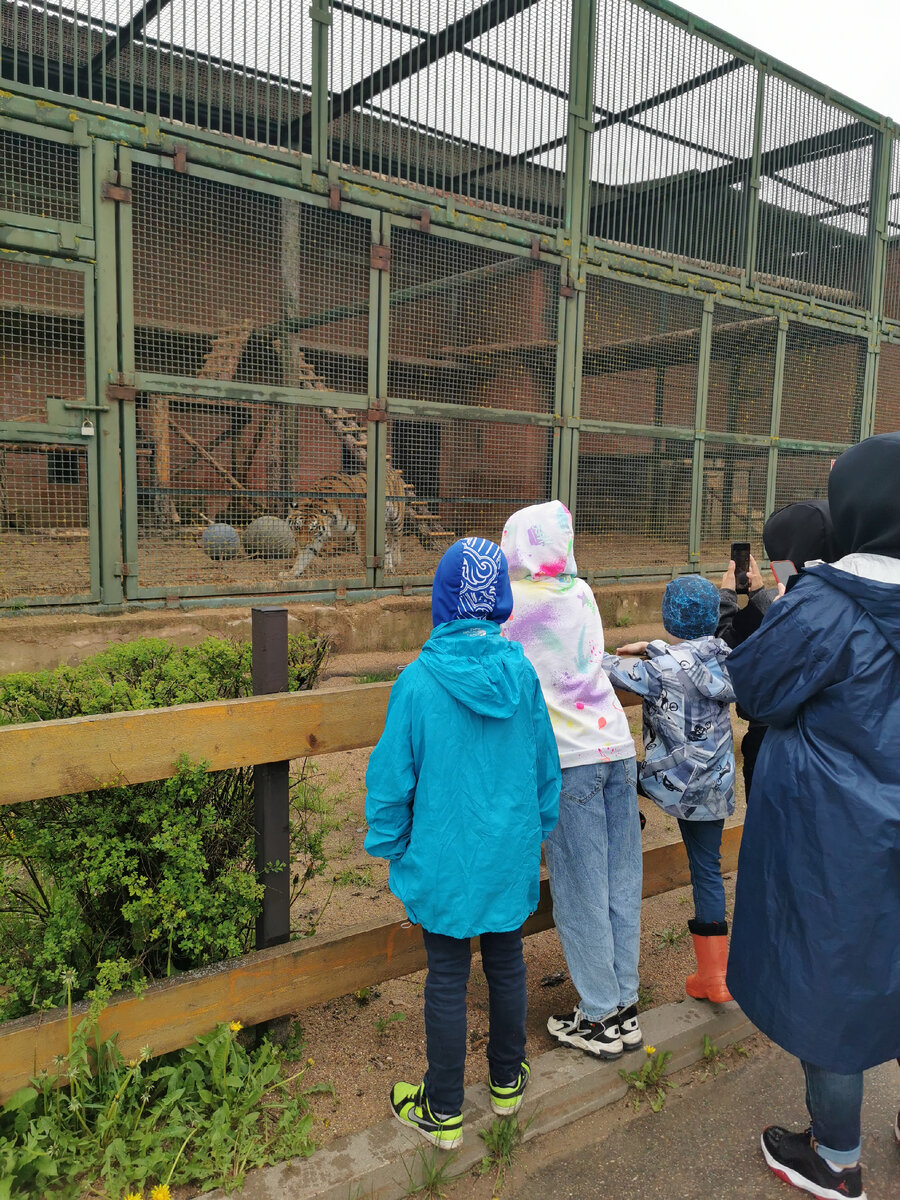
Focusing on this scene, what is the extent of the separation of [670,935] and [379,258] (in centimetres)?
499

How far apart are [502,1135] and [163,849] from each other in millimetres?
1145

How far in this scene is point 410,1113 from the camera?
209 cm

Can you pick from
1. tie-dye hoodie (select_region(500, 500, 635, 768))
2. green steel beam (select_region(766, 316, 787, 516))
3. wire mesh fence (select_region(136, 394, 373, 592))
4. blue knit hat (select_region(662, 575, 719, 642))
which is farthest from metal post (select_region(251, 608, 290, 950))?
green steel beam (select_region(766, 316, 787, 516))

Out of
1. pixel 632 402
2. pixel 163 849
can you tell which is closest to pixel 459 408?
pixel 632 402

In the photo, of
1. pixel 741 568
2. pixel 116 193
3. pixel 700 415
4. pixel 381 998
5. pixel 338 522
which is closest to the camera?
pixel 381 998

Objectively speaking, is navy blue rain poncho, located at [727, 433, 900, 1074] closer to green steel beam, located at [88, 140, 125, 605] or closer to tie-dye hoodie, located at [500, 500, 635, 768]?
tie-dye hoodie, located at [500, 500, 635, 768]

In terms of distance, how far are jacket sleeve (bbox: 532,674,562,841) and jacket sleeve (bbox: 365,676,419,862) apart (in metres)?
0.35

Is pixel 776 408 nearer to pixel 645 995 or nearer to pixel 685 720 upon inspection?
pixel 685 720

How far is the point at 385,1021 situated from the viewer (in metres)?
2.64

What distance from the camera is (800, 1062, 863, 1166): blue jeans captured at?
1.95 metres

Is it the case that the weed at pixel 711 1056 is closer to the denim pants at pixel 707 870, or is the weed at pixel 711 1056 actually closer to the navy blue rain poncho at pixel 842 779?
the denim pants at pixel 707 870

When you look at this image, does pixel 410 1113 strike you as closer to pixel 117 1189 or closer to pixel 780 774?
pixel 117 1189

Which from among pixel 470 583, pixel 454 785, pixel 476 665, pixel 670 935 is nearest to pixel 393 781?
pixel 454 785

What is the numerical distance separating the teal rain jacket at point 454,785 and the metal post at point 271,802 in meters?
0.45
